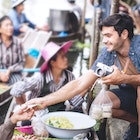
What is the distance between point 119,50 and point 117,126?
48.3 inches

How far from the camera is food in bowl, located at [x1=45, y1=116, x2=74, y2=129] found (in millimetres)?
3305

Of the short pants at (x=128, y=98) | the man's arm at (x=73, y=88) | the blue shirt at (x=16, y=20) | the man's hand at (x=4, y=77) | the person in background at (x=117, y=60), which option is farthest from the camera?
the blue shirt at (x=16, y=20)

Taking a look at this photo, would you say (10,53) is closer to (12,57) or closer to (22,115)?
(12,57)

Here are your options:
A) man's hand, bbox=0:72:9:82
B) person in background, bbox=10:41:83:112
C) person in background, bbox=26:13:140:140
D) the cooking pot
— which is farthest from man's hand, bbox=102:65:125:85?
the cooking pot

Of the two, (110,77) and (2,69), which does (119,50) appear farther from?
(2,69)

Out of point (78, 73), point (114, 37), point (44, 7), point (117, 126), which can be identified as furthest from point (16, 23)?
point (44, 7)

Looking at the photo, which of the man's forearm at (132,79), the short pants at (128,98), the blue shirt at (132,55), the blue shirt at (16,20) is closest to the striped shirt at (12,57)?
the blue shirt at (16,20)

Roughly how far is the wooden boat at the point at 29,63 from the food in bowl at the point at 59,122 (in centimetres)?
241

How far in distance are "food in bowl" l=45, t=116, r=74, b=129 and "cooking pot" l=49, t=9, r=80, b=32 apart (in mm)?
10410

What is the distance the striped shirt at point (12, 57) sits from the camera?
731cm

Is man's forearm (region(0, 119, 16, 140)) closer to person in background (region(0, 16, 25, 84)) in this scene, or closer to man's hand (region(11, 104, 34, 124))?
man's hand (region(11, 104, 34, 124))

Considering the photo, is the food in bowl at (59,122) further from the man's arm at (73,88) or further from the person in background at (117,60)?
the man's arm at (73,88)

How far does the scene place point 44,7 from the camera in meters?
20.7

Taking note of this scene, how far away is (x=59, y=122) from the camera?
335 cm
